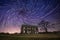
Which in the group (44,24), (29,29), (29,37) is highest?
(44,24)

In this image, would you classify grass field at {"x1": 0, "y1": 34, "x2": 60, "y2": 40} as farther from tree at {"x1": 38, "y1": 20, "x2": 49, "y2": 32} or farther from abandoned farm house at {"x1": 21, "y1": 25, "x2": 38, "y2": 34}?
tree at {"x1": 38, "y1": 20, "x2": 49, "y2": 32}

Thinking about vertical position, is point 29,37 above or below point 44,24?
below

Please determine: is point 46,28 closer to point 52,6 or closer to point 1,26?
point 52,6

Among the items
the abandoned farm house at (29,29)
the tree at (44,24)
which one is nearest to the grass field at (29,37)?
the abandoned farm house at (29,29)

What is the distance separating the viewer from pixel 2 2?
2982 mm

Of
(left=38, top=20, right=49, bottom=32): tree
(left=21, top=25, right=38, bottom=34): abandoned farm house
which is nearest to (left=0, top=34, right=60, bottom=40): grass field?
(left=21, top=25, right=38, bottom=34): abandoned farm house

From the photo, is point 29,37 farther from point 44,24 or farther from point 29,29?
point 44,24

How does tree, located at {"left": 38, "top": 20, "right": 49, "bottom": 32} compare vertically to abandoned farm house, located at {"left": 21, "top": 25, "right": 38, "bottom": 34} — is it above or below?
above

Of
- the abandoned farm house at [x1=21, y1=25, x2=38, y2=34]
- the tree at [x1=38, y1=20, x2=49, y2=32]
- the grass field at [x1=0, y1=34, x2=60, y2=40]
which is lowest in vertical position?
the grass field at [x1=0, y1=34, x2=60, y2=40]

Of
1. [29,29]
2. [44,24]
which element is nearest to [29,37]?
[29,29]

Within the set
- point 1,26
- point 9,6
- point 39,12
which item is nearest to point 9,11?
point 9,6

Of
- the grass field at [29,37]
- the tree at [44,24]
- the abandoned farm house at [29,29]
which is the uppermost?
the tree at [44,24]

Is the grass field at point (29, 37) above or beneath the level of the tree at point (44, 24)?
beneath

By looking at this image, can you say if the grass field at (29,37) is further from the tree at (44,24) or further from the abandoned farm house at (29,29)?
the tree at (44,24)
